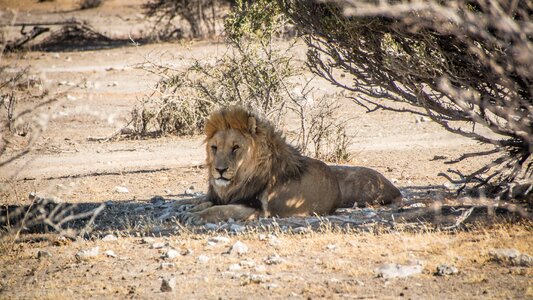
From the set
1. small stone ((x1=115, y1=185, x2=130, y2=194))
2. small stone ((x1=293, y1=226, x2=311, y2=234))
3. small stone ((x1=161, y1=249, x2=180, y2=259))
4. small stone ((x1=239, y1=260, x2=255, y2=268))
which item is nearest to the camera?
small stone ((x1=239, y1=260, x2=255, y2=268))

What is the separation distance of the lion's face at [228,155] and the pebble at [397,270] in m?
2.63

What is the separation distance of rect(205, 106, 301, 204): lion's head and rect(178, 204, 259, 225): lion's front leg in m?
0.22

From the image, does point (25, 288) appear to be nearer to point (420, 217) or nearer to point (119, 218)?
point (119, 218)

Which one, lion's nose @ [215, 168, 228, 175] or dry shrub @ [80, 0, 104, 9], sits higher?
dry shrub @ [80, 0, 104, 9]

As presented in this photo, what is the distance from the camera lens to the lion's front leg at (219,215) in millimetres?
8469

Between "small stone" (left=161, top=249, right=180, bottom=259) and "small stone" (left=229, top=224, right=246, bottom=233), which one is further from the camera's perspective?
"small stone" (left=229, top=224, right=246, bottom=233)

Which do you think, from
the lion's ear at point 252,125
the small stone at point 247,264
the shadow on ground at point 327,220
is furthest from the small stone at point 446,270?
the lion's ear at point 252,125

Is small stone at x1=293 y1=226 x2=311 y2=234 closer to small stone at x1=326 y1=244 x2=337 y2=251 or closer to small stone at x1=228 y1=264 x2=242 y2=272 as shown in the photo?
small stone at x1=326 y1=244 x2=337 y2=251

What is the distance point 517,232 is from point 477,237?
39 centimetres

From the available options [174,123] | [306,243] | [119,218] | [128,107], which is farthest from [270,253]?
[128,107]

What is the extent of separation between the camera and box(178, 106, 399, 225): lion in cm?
857

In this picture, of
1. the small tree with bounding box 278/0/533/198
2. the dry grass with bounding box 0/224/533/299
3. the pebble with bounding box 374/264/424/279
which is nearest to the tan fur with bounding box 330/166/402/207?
the small tree with bounding box 278/0/533/198

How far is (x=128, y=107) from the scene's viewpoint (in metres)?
19.1

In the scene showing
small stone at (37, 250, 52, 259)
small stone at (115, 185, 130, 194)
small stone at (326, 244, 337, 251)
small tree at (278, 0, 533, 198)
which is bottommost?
small stone at (115, 185, 130, 194)
